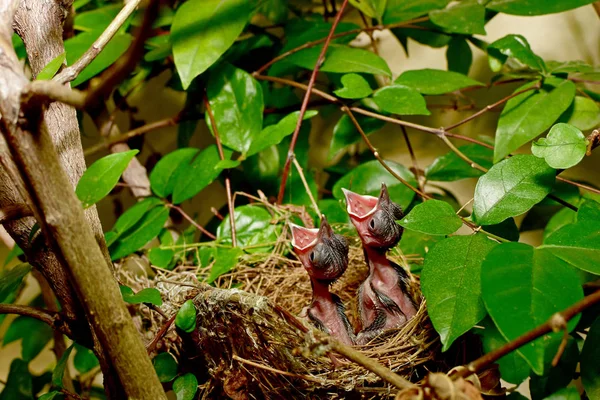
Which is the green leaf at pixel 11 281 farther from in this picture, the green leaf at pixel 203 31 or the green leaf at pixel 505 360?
the green leaf at pixel 505 360

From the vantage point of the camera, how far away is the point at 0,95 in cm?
43

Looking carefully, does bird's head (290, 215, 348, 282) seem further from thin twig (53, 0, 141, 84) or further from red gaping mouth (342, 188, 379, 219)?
thin twig (53, 0, 141, 84)

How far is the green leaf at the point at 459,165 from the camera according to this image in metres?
0.98

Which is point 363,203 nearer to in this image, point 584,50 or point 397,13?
point 397,13

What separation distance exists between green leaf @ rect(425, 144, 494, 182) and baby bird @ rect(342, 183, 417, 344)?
0.20 meters

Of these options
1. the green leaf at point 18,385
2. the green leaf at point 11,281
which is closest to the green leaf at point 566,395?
the green leaf at point 11,281

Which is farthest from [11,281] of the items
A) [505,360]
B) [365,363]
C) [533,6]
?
[533,6]

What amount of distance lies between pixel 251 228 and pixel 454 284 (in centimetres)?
46

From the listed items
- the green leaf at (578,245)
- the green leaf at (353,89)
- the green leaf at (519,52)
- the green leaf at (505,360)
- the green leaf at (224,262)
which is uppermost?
the green leaf at (353,89)

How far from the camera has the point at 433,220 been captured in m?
0.66

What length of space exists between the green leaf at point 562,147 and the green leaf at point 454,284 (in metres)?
0.11

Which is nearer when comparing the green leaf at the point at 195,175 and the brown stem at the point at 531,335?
the brown stem at the point at 531,335

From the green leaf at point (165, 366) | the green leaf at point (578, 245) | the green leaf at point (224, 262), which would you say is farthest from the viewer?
the green leaf at point (224, 262)

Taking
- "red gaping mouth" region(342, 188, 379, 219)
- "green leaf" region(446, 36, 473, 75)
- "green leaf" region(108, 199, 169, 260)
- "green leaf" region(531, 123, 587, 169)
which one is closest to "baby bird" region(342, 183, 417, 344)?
"red gaping mouth" region(342, 188, 379, 219)
